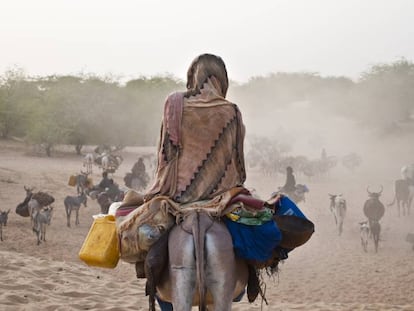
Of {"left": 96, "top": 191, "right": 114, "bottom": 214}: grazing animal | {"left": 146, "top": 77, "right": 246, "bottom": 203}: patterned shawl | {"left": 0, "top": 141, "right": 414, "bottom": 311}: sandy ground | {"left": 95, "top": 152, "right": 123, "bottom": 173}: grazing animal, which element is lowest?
{"left": 0, "top": 141, "right": 414, "bottom": 311}: sandy ground

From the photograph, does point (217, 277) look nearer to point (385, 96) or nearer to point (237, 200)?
point (237, 200)

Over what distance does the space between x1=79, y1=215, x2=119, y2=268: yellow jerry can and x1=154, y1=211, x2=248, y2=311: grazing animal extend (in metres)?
0.58

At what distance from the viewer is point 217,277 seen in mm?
3402

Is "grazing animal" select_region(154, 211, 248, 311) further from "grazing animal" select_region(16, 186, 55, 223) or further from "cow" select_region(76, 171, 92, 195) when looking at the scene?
"cow" select_region(76, 171, 92, 195)

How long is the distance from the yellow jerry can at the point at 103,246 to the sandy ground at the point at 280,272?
1.26 metres

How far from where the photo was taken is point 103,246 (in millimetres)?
3869

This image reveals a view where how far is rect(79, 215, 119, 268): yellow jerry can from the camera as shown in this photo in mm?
3852

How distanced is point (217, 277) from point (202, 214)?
42 centimetres

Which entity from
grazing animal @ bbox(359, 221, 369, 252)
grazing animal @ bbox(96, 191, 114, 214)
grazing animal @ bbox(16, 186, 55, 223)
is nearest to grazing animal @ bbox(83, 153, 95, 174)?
grazing animal @ bbox(96, 191, 114, 214)

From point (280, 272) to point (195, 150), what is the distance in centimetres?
810

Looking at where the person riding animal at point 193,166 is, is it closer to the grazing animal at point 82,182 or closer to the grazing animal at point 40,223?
the grazing animal at point 40,223

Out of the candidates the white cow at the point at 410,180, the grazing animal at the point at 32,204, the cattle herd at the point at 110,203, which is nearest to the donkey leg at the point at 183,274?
the cattle herd at the point at 110,203

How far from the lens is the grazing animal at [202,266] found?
11.1 feet

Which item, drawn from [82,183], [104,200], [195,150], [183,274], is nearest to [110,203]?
[104,200]
